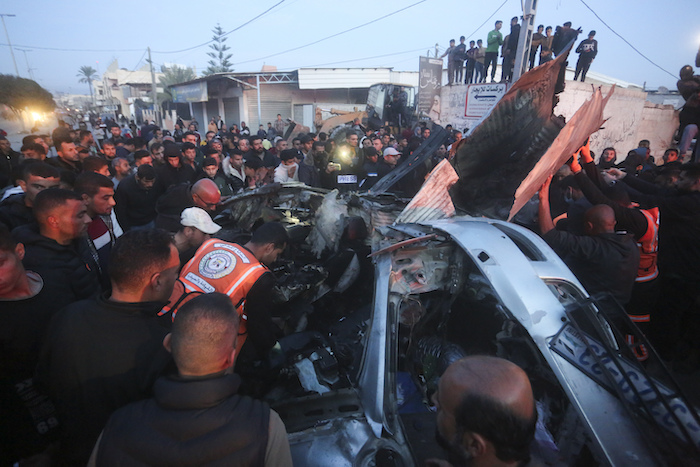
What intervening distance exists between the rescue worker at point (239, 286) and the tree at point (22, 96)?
107 ft

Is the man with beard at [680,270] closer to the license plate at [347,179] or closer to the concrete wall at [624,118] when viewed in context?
the license plate at [347,179]

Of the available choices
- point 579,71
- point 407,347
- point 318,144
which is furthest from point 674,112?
point 407,347

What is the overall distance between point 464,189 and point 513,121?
0.90 meters

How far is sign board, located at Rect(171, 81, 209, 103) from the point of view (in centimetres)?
2436

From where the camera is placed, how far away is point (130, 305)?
4.97 ft

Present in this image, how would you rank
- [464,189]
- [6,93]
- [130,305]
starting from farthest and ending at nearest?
[6,93]
[464,189]
[130,305]

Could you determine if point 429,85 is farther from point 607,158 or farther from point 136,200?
point 136,200

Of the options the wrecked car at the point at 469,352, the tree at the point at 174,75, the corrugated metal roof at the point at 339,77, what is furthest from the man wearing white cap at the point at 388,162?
the tree at the point at 174,75

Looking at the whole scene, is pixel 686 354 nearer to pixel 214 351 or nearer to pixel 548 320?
pixel 548 320

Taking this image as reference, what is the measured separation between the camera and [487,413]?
1.08m

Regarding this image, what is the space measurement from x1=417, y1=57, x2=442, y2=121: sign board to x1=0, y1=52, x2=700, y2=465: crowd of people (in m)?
11.2

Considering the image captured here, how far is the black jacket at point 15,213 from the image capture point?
2.93 metres

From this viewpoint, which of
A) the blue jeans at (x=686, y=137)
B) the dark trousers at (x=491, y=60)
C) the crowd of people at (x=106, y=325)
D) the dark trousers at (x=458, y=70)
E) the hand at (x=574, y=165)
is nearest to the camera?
the crowd of people at (x=106, y=325)

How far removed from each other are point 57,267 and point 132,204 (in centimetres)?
260
